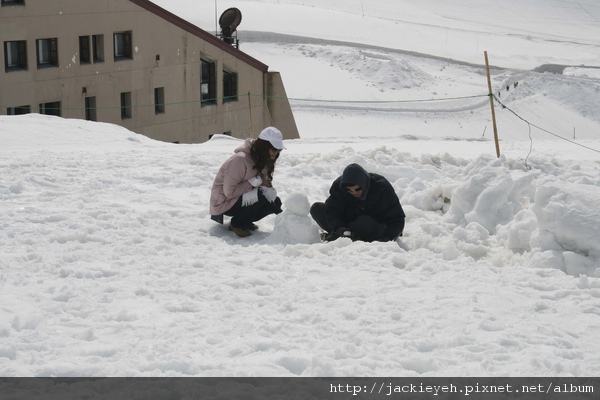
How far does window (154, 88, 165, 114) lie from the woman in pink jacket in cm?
2395

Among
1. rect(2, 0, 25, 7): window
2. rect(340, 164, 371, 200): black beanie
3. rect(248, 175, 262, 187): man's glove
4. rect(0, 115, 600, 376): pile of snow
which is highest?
rect(2, 0, 25, 7): window

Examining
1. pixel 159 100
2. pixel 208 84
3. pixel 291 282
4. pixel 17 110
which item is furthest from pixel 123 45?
pixel 291 282

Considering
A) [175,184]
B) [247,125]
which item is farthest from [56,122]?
[247,125]

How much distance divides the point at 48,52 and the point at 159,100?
4584mm

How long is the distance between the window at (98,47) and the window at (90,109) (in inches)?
49.4

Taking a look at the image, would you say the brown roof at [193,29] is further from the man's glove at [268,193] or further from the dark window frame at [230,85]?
the man's glove at [268,193]

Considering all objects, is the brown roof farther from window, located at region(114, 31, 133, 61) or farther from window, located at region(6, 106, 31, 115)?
window, located at region(6, 106, 31, 115)

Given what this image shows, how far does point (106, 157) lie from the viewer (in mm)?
11648

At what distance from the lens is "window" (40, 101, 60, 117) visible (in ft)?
92.5

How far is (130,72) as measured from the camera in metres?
30.7

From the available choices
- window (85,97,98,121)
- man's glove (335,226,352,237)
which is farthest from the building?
man's glove (335,226,352,237)

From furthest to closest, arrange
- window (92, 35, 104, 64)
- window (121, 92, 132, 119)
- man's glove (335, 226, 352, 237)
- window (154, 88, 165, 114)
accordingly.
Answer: window (154, 88, 165, 114) → window (121, 92, 132, 119) → window (92, 35, 104, 64) → man's glove (335, 226, 352, 237)

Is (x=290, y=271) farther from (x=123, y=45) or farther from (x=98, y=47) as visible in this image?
(x=123, y=45)

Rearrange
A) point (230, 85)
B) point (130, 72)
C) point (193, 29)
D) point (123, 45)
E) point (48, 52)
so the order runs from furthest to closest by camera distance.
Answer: point (230, 85) < point (193, 29) < point (123, 45) < point (130, 72) < point (48, 52)
